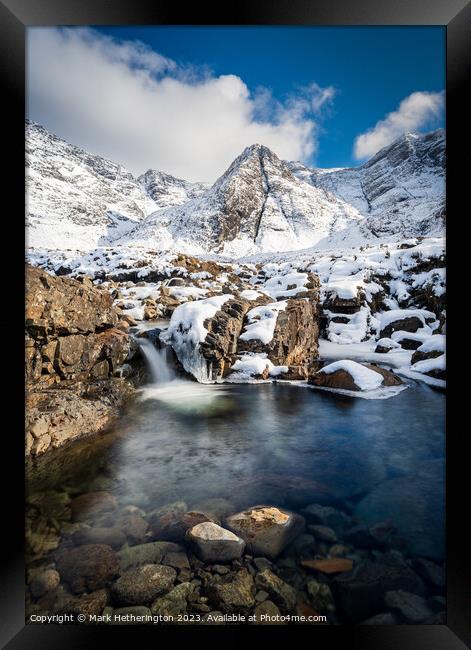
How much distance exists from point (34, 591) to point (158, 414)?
2519 mm

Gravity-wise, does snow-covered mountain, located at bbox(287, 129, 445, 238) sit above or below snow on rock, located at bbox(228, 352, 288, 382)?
above

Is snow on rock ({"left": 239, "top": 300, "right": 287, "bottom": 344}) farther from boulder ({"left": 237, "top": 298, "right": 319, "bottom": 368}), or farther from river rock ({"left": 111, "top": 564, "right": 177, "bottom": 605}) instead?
river rock ({"left": 111, "top": 564, "right": 177, "bottom": 605})

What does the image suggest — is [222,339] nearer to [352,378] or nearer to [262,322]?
[262,322]

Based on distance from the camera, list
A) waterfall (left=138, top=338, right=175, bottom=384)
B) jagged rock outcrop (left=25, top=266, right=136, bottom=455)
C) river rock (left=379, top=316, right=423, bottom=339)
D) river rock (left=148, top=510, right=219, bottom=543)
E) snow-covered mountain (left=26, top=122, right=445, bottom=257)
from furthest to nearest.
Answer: river rock (left=379, top=316, right=423, bottom=339) → waterfall (left=138, top=338, right=175, bottom=384) → jagged rock outcrop (left=25, top=266, right=136, bottom=455) → snow-covered mountain (left=26, top=122, right=445, bottom=257) → river rock (left=148, top=510, right=219, bottom=543)

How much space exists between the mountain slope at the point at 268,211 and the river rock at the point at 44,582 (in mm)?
4291

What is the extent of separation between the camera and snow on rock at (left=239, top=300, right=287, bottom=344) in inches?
248

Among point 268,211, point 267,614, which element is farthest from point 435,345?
point 268,211

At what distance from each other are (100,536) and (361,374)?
450cm

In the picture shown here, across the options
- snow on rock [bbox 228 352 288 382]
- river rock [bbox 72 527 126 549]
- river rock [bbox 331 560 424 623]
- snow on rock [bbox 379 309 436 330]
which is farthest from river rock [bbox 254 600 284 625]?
snow on rock [bbox 379 309 436 330]

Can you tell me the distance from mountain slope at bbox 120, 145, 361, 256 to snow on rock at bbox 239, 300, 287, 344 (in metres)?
2.43

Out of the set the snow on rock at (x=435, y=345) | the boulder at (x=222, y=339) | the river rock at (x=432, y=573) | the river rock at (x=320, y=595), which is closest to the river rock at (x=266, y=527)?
the river rock at (x=320, y=595)

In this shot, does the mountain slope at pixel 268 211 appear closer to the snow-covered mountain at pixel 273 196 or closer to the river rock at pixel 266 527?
the snow-covered mountain at pixel 273 196

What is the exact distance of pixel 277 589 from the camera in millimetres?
1677
